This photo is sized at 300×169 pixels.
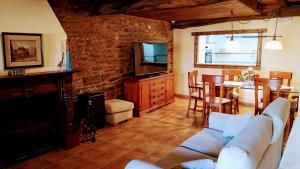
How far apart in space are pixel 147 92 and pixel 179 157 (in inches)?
123

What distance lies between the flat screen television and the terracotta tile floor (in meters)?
1.14

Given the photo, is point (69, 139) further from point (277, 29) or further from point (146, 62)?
point (277, 29)

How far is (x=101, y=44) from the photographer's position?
478 cm

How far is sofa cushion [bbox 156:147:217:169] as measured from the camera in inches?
83.3

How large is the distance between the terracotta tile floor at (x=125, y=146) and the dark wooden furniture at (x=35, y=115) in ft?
0.71

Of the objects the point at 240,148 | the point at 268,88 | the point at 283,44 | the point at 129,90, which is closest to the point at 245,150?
the point at 240,148

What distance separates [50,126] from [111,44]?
6.83ft

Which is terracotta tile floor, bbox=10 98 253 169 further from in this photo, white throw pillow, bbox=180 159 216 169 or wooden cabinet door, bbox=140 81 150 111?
white throw pillow, bbox=180 159 216 169

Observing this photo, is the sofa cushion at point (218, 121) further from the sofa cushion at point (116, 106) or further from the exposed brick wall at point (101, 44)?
the exposed brick wall at point (101, 44)

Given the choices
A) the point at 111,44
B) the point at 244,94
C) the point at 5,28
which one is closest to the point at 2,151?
the point at 5,28

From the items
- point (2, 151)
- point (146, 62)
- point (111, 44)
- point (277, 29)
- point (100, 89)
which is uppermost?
point (277, 29)

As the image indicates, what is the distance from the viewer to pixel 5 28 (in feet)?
10.3

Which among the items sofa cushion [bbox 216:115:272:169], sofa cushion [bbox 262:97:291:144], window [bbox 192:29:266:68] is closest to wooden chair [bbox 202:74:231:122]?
sofa cushion [bbox 262:97:291:144]

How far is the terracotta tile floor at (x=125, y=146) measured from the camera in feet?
10.1
